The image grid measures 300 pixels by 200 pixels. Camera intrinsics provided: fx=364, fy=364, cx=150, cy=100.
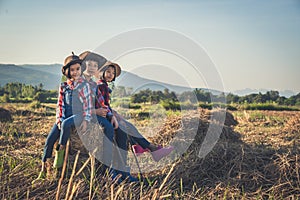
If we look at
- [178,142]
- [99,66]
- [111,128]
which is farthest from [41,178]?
[178,142]

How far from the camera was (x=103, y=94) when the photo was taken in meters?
4.39

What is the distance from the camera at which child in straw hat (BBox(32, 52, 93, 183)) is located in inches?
153

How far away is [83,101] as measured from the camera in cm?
404

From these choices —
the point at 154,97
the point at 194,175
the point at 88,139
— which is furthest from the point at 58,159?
the point at 154,97

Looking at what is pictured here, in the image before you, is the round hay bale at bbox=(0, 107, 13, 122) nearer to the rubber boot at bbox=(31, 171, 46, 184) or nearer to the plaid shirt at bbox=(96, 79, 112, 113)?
the plaid shirt at bbox=(96, 79, 112, 113)

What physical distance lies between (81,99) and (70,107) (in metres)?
0.15

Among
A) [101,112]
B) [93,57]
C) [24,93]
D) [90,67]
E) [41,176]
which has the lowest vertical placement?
[41,176]

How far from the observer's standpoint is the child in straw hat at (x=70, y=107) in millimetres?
3875

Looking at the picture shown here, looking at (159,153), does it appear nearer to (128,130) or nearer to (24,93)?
(128,130)

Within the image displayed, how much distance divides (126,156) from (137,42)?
149 cm

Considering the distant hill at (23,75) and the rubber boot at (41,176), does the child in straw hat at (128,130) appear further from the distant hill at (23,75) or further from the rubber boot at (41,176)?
the distant hill at (23,75)

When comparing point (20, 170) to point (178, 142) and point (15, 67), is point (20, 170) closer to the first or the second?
point (178, 142)

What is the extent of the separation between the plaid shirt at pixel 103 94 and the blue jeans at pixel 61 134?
35 cm

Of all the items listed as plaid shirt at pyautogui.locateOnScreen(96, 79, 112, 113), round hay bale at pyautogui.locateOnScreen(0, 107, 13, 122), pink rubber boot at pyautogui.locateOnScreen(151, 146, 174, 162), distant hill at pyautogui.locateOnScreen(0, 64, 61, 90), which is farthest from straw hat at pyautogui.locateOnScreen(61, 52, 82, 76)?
distant hill at pyautogui.locateOnScreen(0, 64, 61, 90)
